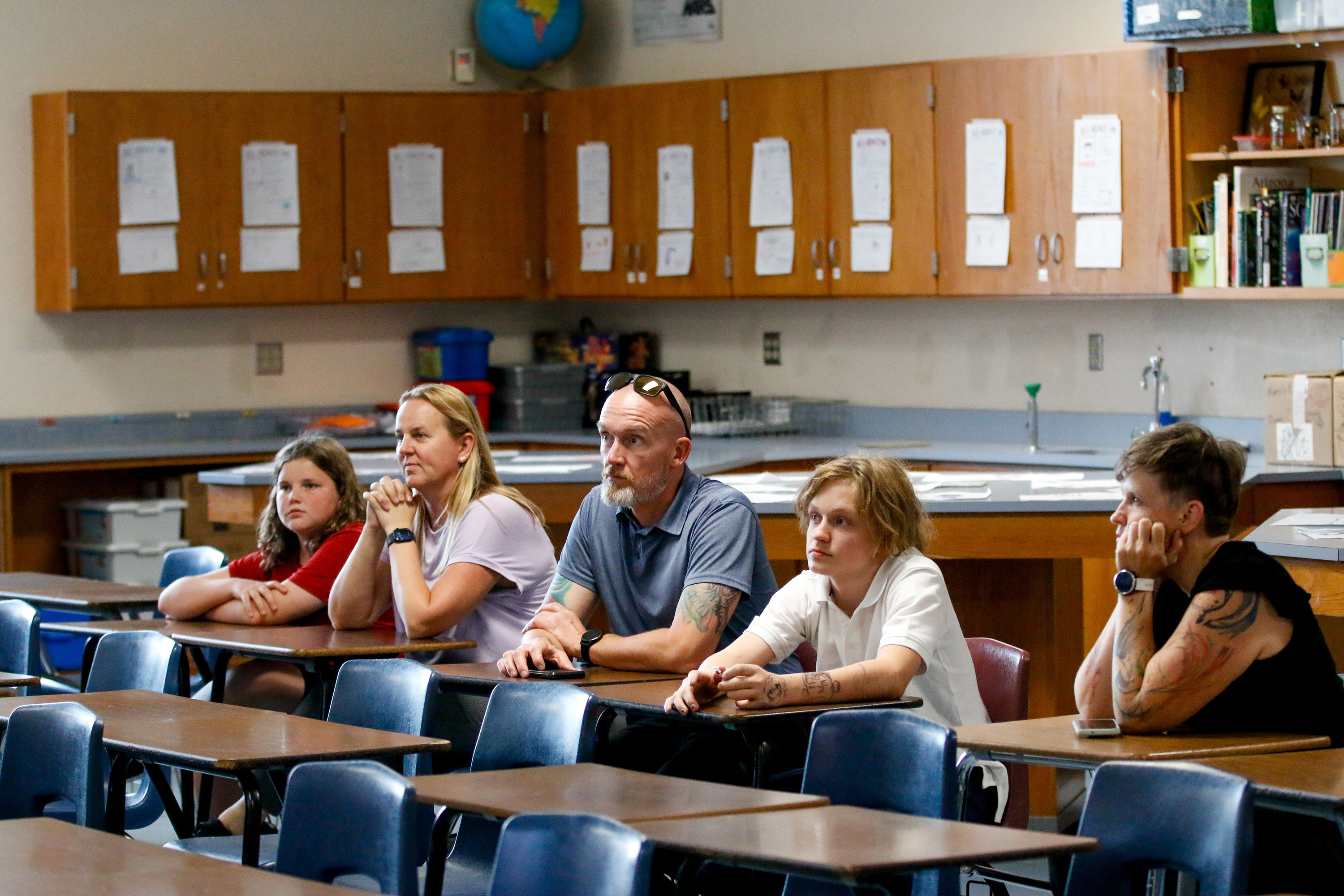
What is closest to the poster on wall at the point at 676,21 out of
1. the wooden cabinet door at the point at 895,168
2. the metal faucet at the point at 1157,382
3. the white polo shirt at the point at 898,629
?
the wooden cabinet door at the point at 895,168

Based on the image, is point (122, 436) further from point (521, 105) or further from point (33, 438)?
point (521, 105)

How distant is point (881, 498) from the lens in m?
3.27

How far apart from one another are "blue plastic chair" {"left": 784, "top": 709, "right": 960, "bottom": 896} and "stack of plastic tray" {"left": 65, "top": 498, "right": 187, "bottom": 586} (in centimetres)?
482

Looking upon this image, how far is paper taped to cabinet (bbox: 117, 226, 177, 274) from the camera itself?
23.3 ft

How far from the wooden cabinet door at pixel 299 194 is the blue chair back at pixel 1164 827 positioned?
559 centimetres

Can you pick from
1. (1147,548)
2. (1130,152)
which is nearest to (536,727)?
(1147,548)

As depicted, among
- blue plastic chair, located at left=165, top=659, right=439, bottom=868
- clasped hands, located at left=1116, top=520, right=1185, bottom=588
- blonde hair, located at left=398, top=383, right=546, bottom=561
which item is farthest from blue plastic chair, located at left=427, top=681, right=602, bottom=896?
blonde hair, located at left=398, top=383, right=546, bottom=561

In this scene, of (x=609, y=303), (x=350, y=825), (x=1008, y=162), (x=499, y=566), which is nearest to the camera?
(x=350, y=825)

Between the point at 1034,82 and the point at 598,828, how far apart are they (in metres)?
4.86

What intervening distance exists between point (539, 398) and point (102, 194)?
2048 mm

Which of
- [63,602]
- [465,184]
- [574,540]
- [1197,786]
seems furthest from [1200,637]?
[465,184]

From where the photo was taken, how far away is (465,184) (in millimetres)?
7762

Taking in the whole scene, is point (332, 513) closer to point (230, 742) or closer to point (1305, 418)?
point (230, 742)

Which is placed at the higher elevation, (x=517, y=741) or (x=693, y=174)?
(x=693, y=174)
